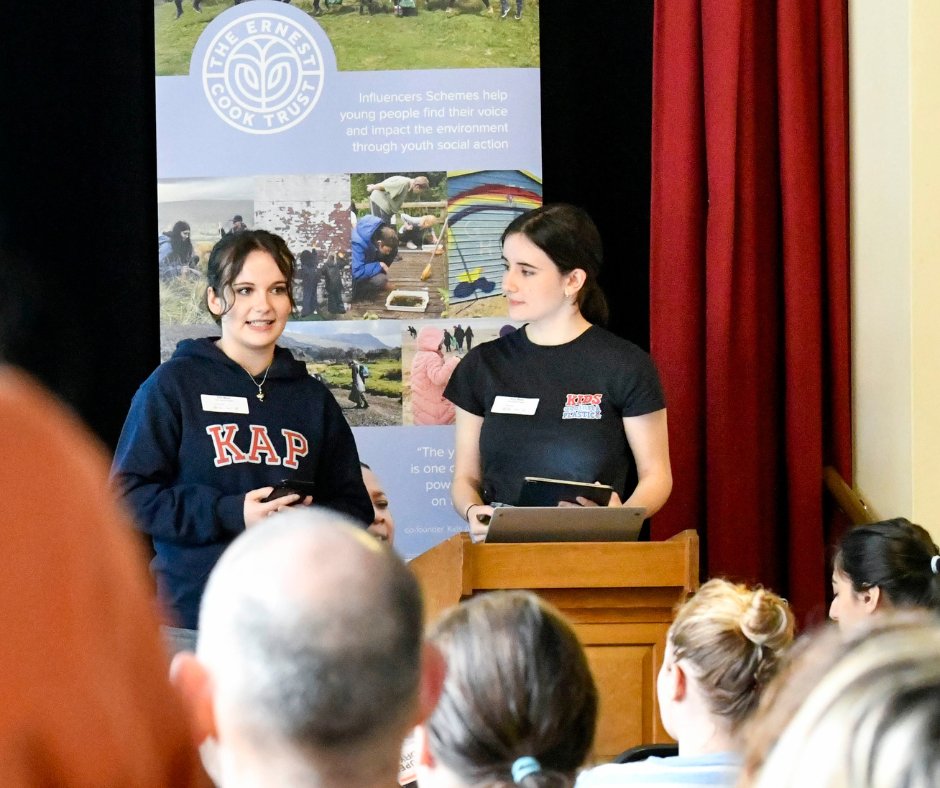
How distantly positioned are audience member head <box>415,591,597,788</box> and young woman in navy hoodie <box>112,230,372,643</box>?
1585 mm

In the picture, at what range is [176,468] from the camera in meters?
3.42

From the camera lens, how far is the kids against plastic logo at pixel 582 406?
3.79 meters

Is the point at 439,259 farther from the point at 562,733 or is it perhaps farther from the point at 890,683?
the point at 890,683

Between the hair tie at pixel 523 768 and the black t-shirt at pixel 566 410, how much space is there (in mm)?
2153

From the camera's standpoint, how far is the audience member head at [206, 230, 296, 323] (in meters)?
3.50

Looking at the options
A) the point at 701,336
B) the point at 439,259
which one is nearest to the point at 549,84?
the point at 439,259

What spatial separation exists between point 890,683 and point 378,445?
13.3 ft

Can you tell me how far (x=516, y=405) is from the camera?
3.85 m

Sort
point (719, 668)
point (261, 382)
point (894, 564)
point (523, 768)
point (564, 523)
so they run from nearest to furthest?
1. point (523, 768)
2. point (719, 668)
3. point (564, 523)
4. point (894, 564)
5. point (261, 382)

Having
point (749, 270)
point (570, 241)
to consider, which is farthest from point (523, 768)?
point (749, 270)

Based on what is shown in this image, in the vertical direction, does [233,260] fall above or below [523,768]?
above

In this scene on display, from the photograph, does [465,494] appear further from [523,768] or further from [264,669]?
[264,669]

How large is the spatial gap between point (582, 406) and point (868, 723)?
120 inches

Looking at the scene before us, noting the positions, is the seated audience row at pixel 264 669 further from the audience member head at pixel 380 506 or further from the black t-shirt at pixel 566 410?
the audience member head at pixel 380 506
